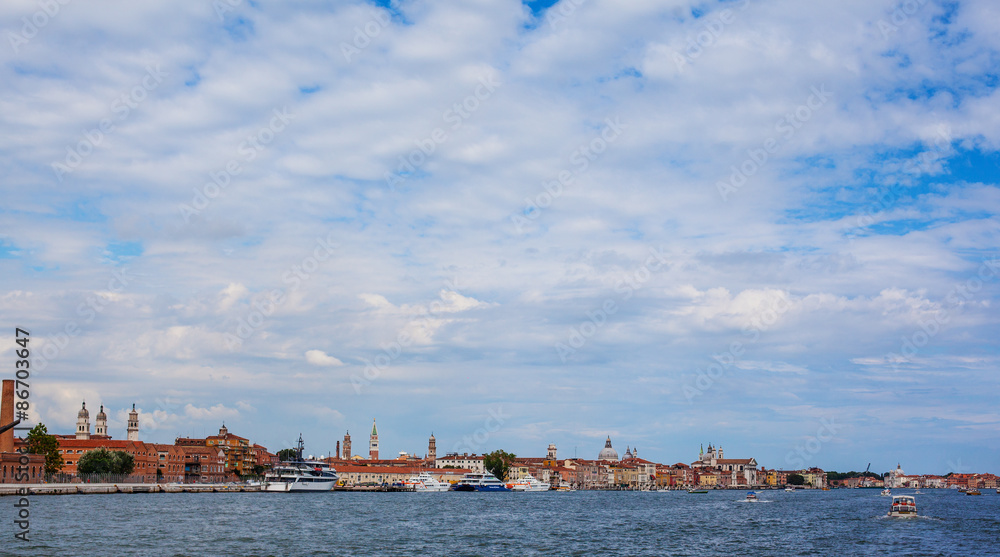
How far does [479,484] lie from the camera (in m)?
172

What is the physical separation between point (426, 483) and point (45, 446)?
7637cm

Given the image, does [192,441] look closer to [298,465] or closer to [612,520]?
[298,465]

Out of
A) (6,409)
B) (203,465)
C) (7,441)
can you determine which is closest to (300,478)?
(203,465)

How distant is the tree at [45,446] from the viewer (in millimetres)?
102875

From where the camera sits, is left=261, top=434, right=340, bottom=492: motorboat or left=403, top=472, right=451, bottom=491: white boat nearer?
left=261, top=434, right=340, bottom=492: motorboat

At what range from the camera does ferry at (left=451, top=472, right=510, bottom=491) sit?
556ft

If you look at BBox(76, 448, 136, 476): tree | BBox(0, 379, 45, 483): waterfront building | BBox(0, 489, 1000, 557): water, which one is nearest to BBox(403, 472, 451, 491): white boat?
BBox(76, 448, 136, 476): tree

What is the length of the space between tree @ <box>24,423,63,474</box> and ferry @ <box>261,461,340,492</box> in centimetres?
3075

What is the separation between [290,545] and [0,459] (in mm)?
57184

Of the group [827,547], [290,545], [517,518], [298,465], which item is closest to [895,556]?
[827,547]

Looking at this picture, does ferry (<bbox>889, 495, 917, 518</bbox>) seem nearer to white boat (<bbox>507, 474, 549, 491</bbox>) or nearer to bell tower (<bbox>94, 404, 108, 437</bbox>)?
white boat (<bbox>507, 474, 549, 491</bbox>)

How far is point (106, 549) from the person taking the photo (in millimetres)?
39000

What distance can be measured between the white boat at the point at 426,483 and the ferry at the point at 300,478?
2672 cm

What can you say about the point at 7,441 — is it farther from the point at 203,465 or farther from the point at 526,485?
the point at 526,485
